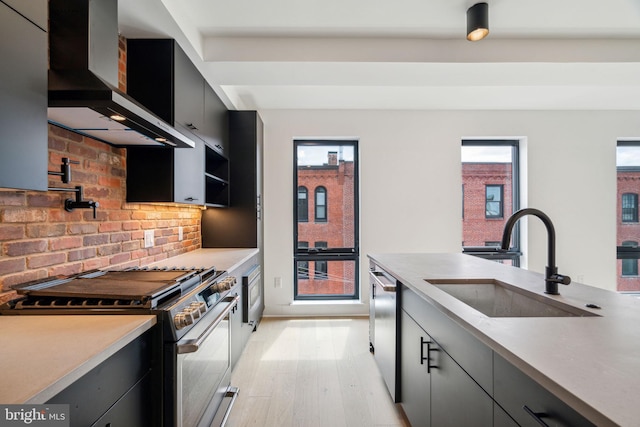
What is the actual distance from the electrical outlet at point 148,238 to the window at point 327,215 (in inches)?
77.2

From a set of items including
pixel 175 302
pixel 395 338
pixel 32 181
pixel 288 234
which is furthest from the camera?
pixel 288 234

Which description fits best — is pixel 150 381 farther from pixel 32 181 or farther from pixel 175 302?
pixel 32 181

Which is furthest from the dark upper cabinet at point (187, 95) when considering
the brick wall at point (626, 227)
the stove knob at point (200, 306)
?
the brick wall at point (626, 227)

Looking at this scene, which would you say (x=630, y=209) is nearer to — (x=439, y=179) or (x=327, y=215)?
(x=439, y=179)

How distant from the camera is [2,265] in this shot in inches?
46.3

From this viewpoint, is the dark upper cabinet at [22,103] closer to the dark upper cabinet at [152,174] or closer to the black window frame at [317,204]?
the dark upper cabinet at [152,174]

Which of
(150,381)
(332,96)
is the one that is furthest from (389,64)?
(150,381)

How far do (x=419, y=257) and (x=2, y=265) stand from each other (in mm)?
2419

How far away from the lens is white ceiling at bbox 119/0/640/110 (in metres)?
1.94

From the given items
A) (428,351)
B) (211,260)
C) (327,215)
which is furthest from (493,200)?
(211,260)

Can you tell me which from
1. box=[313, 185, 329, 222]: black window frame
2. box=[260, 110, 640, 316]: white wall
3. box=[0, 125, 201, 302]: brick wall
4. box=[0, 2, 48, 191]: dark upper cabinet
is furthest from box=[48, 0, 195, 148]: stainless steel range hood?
box=[313, 185, 329, 222]: black window frame

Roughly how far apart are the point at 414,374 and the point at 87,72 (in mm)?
2041

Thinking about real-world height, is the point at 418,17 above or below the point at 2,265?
above

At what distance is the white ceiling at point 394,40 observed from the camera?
76.5 inches
